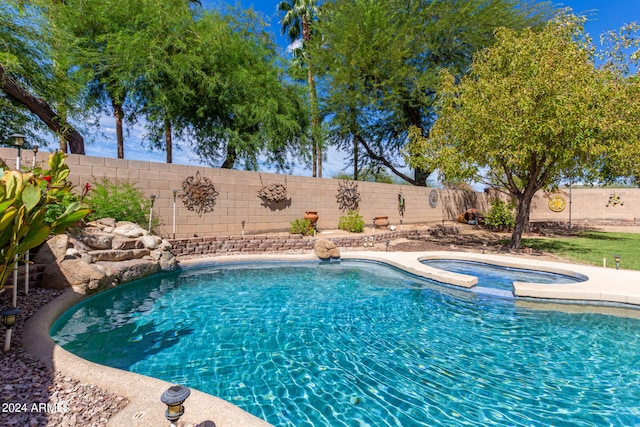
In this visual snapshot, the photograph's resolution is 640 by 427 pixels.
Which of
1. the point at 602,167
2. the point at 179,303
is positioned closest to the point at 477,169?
the point at 602,167

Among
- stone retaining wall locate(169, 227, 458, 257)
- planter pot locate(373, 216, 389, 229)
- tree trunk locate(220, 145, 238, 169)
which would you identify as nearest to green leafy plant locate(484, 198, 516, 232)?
planter pot locate(373, 216, 389, 229)

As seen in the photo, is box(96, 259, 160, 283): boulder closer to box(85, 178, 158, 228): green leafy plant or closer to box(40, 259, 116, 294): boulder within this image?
box(40, 259, 116, 294): boulder

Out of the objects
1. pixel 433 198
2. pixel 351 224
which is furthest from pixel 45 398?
pixel 433 198

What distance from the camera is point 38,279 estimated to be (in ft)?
17.4

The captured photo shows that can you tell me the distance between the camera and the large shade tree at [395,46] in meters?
18.2

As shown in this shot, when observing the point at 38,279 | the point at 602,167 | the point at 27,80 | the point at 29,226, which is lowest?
the point at 38,279

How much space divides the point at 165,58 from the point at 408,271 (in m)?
12.7

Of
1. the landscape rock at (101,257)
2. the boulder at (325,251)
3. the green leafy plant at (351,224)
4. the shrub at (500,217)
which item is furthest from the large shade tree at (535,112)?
the landscape rock at (101,257)

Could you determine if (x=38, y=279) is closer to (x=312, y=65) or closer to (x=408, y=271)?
(x=408, y=271)

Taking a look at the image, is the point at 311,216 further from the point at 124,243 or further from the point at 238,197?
the point at 124,243

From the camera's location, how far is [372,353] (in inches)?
162

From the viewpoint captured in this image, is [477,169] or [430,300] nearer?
[430,300]

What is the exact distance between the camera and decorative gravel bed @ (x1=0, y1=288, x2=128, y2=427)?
87.3 inches

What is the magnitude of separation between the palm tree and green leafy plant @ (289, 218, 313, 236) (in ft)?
21.7
